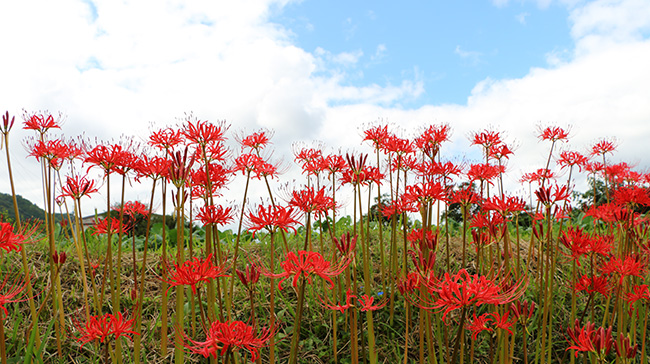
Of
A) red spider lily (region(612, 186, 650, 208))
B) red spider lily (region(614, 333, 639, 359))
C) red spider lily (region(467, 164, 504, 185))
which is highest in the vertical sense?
red spider lily (region(467, 164, 504, 185))

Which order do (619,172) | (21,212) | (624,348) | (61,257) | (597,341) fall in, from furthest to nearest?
1. (619,172)
2. (21,212)
3. (61,257)
4. (624,348)
5. (597,341)

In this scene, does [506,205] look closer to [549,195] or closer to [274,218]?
[549,195]

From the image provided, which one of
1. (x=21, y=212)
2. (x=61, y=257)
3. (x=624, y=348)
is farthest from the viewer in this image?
(x=21, y=212)

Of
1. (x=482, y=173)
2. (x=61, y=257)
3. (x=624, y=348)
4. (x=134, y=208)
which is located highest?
(x=482, y=173)

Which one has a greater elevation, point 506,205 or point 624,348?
point 506,205

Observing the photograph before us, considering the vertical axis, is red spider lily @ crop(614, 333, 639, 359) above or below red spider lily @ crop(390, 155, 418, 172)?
below

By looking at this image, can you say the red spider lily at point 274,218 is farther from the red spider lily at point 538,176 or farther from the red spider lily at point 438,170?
the red spider lily at point 538,176

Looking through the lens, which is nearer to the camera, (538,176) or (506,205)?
(506,205)

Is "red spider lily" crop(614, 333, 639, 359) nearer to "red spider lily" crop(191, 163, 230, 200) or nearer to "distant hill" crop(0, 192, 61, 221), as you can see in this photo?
"red spider lily" crop(191, 163, 230, 200)

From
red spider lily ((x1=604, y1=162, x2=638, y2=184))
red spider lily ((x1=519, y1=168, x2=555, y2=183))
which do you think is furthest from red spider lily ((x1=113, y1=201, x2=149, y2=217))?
red spider lily ((x1=604, y1=162, x2=638, y2=184))

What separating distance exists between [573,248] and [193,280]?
2.41 metres

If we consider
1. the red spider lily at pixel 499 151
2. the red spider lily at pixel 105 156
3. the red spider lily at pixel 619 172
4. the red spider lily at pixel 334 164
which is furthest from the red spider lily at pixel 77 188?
the red spider lily at pixel 619 172

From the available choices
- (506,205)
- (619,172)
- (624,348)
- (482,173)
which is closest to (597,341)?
(624,348)

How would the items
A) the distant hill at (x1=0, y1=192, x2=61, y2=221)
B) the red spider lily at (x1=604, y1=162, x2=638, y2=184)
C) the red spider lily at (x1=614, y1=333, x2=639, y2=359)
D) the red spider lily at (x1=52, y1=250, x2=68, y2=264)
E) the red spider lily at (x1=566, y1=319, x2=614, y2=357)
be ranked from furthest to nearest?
the red spider lily at (x1=604, y1=162, x2=638, y2=184)
the distant hill at (x1=0, y1=192, x2=61, y2=221)
the red spider lily at (x1=52, y1=250, x2=68, y2=264)
the red spider lily at (x1=614, y1=333, x2=639, y2=359)
the red spider lily at (x1=566, y1=319, x2=614, y2=357)
